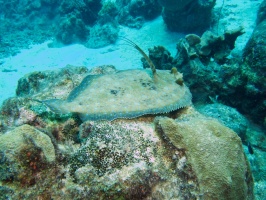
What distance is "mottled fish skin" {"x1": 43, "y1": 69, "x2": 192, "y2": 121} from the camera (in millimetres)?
2768

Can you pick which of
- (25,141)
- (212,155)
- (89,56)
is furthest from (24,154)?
(89,56)

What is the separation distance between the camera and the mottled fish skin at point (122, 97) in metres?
2.77

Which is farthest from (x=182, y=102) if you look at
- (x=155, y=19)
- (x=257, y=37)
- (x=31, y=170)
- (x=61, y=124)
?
(x=155, y=19)

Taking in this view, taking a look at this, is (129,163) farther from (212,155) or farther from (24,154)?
(24,154)

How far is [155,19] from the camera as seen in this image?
1448cm

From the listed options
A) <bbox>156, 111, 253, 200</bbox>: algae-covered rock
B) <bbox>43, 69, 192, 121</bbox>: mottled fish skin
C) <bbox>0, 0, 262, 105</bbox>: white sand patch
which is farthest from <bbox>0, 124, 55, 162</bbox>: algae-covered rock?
<bbox>0, 0, 262, 105</bbox>: white sand patch

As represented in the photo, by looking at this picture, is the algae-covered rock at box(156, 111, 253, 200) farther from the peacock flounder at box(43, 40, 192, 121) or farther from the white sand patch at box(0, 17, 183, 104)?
the white sand patch at box(0, 17, 183, 104)

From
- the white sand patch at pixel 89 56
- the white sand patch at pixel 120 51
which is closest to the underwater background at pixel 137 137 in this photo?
the white sand patch at pixel 120 51

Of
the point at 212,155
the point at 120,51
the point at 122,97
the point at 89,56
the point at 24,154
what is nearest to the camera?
the point at 24,154

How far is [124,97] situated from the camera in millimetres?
3000

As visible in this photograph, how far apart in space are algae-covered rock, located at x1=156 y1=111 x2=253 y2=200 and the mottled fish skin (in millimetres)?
455

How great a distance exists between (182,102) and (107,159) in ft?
4.84

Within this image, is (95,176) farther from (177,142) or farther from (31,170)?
(177,142)

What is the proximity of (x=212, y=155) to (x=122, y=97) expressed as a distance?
4.43 feet
